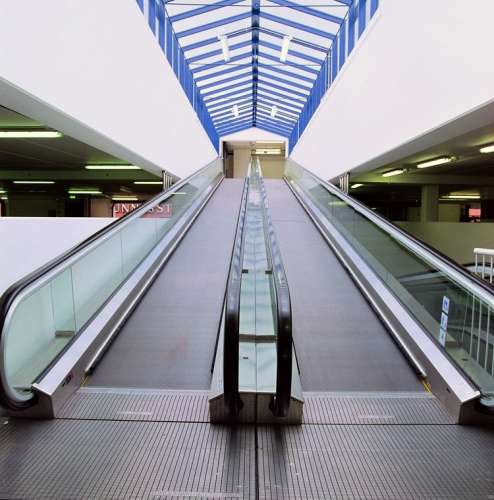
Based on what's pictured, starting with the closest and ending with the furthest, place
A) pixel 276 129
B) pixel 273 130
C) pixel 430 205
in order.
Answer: pixel 430 205 → pixel 276 129 → pixel 273 130

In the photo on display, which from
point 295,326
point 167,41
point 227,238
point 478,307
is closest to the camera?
point 478,307

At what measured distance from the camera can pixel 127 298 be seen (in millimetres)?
4547

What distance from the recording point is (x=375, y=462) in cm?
223

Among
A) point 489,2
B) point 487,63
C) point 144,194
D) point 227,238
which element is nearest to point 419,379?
point 487,63

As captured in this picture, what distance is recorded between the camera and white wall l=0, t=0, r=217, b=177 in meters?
4.55

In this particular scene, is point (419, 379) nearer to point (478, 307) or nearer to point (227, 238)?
point (478, 307)

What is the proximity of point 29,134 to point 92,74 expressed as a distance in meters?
1.87

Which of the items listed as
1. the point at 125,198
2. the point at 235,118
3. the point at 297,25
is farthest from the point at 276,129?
the point at 297,25

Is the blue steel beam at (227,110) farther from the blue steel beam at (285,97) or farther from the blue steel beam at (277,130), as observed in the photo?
the blue steel beam at (277,130)

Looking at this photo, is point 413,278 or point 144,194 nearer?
point 413,278

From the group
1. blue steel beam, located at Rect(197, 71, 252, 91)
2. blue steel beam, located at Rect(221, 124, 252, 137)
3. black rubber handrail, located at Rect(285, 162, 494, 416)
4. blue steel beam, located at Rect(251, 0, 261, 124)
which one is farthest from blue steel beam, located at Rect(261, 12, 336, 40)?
blue steel beam, located at Rect(221, 124, 252, 137)

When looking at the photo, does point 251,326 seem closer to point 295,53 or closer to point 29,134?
point 29,134

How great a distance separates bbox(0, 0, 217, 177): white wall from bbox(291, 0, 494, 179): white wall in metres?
4.62

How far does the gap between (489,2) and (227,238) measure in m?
4.77
